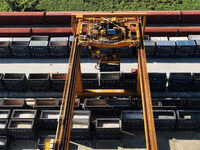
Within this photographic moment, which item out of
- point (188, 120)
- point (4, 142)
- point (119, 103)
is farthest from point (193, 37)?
point (4, 142)

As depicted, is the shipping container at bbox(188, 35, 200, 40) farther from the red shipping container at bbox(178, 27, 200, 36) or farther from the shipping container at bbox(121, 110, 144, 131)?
the shipping container at bbox(121, 110, 144, 131)

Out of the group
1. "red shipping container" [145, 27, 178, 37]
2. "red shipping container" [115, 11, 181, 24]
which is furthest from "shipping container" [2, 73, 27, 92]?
"red shipping container" [115, 11, 181, 24]

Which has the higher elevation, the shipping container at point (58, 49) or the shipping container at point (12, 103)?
the shipping container at point (58, 49)

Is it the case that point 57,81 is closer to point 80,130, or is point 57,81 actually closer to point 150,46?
point 80,130

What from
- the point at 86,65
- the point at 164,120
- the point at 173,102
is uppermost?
the point at 86,65

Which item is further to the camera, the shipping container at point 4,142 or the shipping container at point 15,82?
the shipping container at point 15,82

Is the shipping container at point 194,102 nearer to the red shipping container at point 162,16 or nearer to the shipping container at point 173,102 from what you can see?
the shipping container at point 173,102

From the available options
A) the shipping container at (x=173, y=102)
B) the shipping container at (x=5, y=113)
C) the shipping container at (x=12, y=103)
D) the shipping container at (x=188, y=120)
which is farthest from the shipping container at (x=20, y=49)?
the shipping container at (x=188, y=120)
